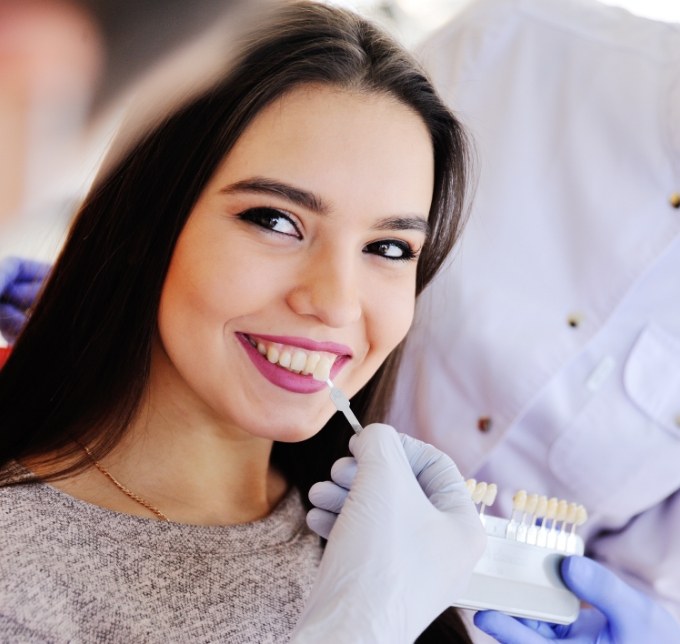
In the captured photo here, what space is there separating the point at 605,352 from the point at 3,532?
108 centimetres

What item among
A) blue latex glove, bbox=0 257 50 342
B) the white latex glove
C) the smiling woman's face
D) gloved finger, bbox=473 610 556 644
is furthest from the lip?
blue latex glove, bbox=0 257 50 342

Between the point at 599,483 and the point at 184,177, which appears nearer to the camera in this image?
the point at 184,177

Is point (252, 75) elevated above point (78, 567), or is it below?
above

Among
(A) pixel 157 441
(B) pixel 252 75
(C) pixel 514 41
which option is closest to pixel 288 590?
(A) pixel 157 441

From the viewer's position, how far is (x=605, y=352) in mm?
1685

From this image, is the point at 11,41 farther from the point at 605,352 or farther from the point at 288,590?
the point at 605,352

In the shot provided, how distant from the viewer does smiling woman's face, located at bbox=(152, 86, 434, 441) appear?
119cm

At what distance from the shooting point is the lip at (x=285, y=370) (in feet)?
4.01

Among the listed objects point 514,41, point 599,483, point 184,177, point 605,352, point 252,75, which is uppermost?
point 514,41

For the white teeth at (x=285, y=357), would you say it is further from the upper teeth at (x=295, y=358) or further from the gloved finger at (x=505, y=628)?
the gloved finger at (x=505, y=628)

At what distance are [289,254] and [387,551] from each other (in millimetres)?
421

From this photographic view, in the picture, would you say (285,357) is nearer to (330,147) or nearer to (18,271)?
(330,147)

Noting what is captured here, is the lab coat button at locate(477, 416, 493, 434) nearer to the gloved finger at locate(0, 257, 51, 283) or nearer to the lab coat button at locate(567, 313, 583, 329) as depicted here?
the lab coat button at locate(567, 313, 583, 329)

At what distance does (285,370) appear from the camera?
1.25m
